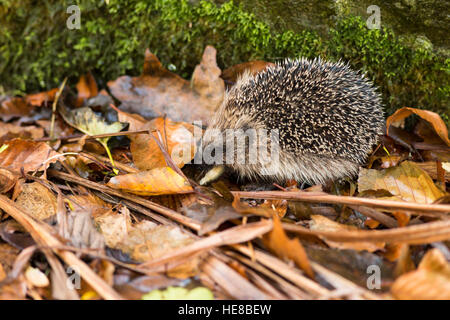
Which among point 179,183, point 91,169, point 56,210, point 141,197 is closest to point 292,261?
point 179,183

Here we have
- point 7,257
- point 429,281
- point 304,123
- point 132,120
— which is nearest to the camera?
point 429,281

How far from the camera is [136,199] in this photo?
2688 millimetres

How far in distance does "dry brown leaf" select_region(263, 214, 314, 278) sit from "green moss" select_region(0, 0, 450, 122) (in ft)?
7.18

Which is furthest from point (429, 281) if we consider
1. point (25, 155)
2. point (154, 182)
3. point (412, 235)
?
point (25, 155)

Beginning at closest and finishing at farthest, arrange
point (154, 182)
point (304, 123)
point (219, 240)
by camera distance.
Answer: point (219, 240) → point (154, 182) → point (304, 123)

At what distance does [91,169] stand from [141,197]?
29.6 inches

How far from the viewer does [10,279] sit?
1971 mm

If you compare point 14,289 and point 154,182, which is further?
point 154,182

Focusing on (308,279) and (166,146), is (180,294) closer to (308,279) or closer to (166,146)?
(308,279)

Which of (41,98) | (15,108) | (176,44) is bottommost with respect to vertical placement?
(15,108)

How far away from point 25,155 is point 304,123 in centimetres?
215

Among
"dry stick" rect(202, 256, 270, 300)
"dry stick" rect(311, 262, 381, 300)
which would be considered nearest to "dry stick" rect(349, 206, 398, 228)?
"dry stick" rect(311, 262, 381, 300)

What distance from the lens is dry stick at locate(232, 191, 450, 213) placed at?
2.28 meters

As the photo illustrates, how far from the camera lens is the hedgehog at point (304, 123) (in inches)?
125
